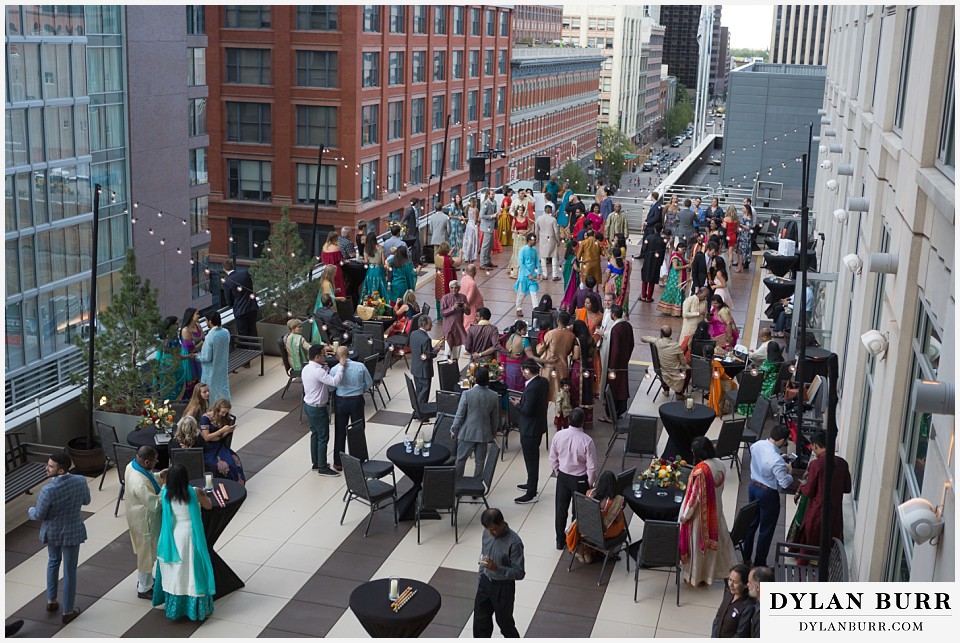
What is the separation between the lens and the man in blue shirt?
13.4m

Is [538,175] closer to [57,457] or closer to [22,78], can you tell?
[22,78]

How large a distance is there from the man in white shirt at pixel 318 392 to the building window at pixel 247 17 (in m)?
46.4

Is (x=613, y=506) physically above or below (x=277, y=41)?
below

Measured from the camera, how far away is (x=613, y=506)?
1118 centimetres

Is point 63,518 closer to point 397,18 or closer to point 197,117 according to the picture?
point 197,117

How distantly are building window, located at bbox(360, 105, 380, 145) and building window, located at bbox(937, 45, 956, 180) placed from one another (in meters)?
49.6

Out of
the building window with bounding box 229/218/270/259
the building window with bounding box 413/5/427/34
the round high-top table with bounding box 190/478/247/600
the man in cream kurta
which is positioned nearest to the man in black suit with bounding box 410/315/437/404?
the round high-top table with bounding box 190/478/247/600

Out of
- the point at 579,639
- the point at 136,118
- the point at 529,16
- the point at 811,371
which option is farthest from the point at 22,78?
the point at 529,16

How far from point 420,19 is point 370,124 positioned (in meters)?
9.24

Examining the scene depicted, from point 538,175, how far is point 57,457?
2879cm

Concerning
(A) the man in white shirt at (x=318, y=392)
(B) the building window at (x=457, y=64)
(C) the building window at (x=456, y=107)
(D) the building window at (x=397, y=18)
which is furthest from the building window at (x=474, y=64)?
(A) the man in white shirt at (x=318, y=392)

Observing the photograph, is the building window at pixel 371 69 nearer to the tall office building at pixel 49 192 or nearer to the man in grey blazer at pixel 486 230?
the tall office building at pixel 49 192

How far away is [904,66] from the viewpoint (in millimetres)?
12031

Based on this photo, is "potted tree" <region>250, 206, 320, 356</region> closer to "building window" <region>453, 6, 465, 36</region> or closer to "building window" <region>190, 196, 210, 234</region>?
"building window" <region>190, 196, 210, 234</region>
